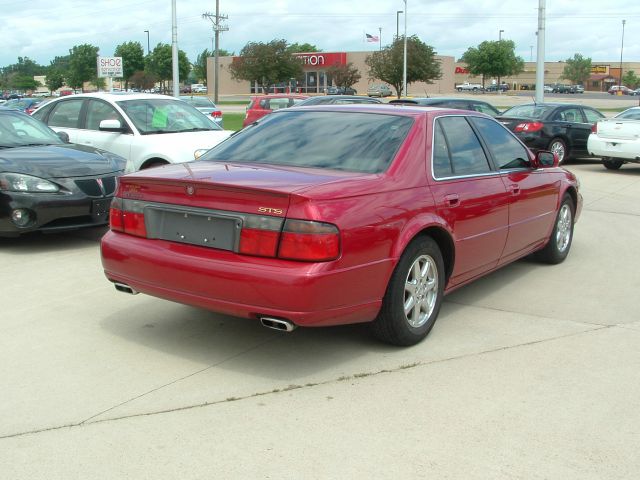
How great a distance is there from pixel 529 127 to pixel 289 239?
45.7ft

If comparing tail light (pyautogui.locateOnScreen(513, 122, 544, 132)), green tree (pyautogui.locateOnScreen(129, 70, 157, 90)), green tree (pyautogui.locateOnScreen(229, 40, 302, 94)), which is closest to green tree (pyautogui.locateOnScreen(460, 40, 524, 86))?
green tree (pyautogui.locateOnScreen(229, 40, 302, 94))

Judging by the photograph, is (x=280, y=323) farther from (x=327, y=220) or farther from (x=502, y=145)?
(x=502, y=145)

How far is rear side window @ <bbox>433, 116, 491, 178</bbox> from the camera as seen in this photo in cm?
513

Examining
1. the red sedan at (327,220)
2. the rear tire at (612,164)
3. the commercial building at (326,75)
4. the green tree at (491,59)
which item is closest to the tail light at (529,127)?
the rear tire at (612,164)

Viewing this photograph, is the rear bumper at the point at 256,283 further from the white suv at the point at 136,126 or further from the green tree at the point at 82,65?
the green tree at the point at 82,65

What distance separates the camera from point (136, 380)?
13.8 feet

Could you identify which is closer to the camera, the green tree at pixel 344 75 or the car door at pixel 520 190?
the car door at pixel 520 190

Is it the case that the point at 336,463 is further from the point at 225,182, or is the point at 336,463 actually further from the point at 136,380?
the point at 225,182

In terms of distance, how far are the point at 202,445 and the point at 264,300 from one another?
0.89m

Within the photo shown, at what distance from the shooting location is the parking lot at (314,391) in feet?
10.8

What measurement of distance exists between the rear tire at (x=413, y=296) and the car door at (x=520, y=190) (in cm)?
119

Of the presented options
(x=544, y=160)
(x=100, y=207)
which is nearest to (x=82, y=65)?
(x=100, y=207)

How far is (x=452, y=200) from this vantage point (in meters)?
4.98

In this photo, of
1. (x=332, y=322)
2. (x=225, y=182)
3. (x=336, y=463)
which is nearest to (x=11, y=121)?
(x=225, y=182)
